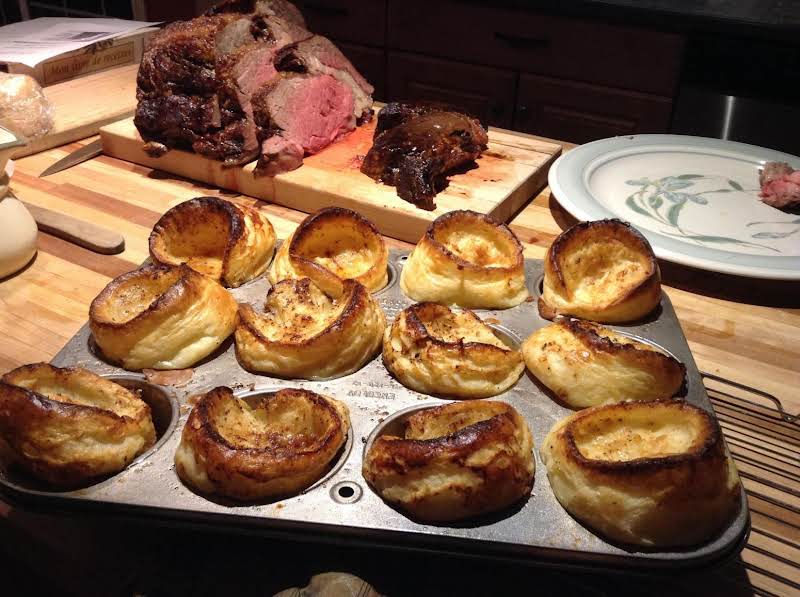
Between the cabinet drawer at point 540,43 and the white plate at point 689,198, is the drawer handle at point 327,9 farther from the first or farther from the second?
the white plate at point 689,198

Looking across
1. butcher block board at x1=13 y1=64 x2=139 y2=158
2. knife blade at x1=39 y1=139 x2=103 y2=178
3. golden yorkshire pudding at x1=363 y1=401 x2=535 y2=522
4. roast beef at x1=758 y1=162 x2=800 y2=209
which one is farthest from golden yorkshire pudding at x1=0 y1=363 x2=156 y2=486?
roast beef at x1=758 y1=162 x2=800 y2=209

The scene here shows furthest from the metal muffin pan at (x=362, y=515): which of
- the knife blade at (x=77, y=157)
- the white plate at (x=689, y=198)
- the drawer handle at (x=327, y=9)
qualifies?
the drawer handle at (x=327, y=9)

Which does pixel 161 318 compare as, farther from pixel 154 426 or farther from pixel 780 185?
pixel 780 185

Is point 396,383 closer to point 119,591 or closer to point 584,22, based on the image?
point 119,591

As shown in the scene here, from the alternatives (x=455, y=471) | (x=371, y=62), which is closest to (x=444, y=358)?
(x=455, y=471)

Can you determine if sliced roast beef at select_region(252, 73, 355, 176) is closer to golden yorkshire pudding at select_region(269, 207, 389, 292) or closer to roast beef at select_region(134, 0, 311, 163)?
roast beef at select_region(134, 0, 311, 163)

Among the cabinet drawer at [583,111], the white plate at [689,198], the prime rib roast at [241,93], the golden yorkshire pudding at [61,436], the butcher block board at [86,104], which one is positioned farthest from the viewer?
the cabinet drawer at [583,111]

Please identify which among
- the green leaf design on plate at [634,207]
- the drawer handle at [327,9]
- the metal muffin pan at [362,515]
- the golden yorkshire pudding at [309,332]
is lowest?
the metal muffin pan at [362,515]
